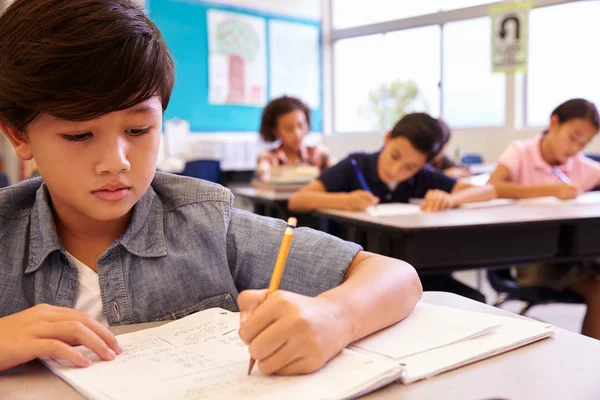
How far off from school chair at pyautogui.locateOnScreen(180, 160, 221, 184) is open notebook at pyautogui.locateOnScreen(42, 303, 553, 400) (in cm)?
377

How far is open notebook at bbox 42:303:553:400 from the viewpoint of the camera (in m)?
0.53

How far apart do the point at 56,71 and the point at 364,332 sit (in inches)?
19.9

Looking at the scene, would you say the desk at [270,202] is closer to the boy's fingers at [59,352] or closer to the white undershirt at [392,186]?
the white undershirt at [392,186]

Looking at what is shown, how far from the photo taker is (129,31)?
77 centimetres

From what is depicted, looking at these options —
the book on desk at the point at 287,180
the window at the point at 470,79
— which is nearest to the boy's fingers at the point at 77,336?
the book on desk at the point at 287,180

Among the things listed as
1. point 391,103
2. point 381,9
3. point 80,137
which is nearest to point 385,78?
point 391,103

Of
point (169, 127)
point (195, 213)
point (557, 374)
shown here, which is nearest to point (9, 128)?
point (195, 213)

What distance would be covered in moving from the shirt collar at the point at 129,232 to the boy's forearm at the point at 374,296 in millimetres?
312

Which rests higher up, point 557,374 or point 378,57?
point 378,57

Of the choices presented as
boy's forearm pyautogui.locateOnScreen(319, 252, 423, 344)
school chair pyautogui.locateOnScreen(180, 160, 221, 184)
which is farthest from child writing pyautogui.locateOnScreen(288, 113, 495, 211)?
school chair pyautogui.locateOnScreen(180, 160, 221, 184)

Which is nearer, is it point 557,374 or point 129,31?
point 557,374

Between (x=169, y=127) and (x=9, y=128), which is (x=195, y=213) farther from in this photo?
(x=169, y=127)

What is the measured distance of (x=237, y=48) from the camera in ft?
20.2

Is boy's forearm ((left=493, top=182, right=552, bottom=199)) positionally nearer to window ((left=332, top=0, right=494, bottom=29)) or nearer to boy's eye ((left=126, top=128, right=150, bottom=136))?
boy's eye ((left=126, top=128, right=150, bottom=136))
